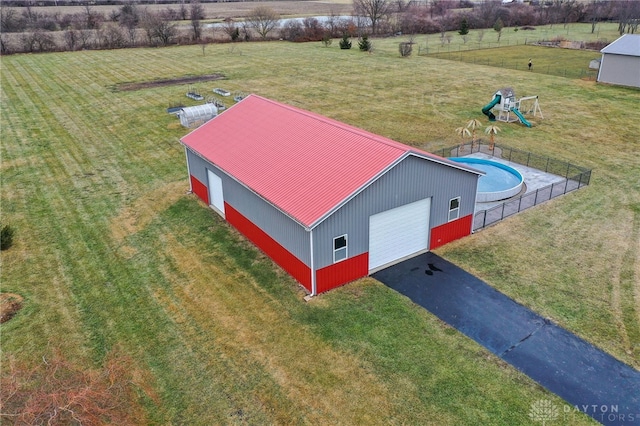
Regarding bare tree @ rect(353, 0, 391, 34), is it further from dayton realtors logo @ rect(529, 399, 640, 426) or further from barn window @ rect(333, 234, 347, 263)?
dayton realtors logo @ rect(529, 399, 640, 426)

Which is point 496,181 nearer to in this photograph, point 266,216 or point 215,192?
point 266,216

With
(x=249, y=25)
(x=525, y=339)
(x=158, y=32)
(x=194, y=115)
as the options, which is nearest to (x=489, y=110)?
(x=194, y=115)

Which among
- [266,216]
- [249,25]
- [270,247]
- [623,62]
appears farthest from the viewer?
[249,25]

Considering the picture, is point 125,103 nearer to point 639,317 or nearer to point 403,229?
point 403,229

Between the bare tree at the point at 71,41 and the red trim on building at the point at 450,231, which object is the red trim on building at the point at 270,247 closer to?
the red trim on building at the point at 450,231

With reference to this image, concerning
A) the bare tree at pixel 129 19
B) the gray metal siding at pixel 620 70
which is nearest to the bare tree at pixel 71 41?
the bare tree at pixel 129 19

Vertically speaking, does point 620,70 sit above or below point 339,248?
above

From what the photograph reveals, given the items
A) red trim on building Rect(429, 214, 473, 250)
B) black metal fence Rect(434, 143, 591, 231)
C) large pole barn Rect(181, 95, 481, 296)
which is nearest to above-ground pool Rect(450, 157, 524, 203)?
black metal fence Rect(434, 143, 591, 231)
